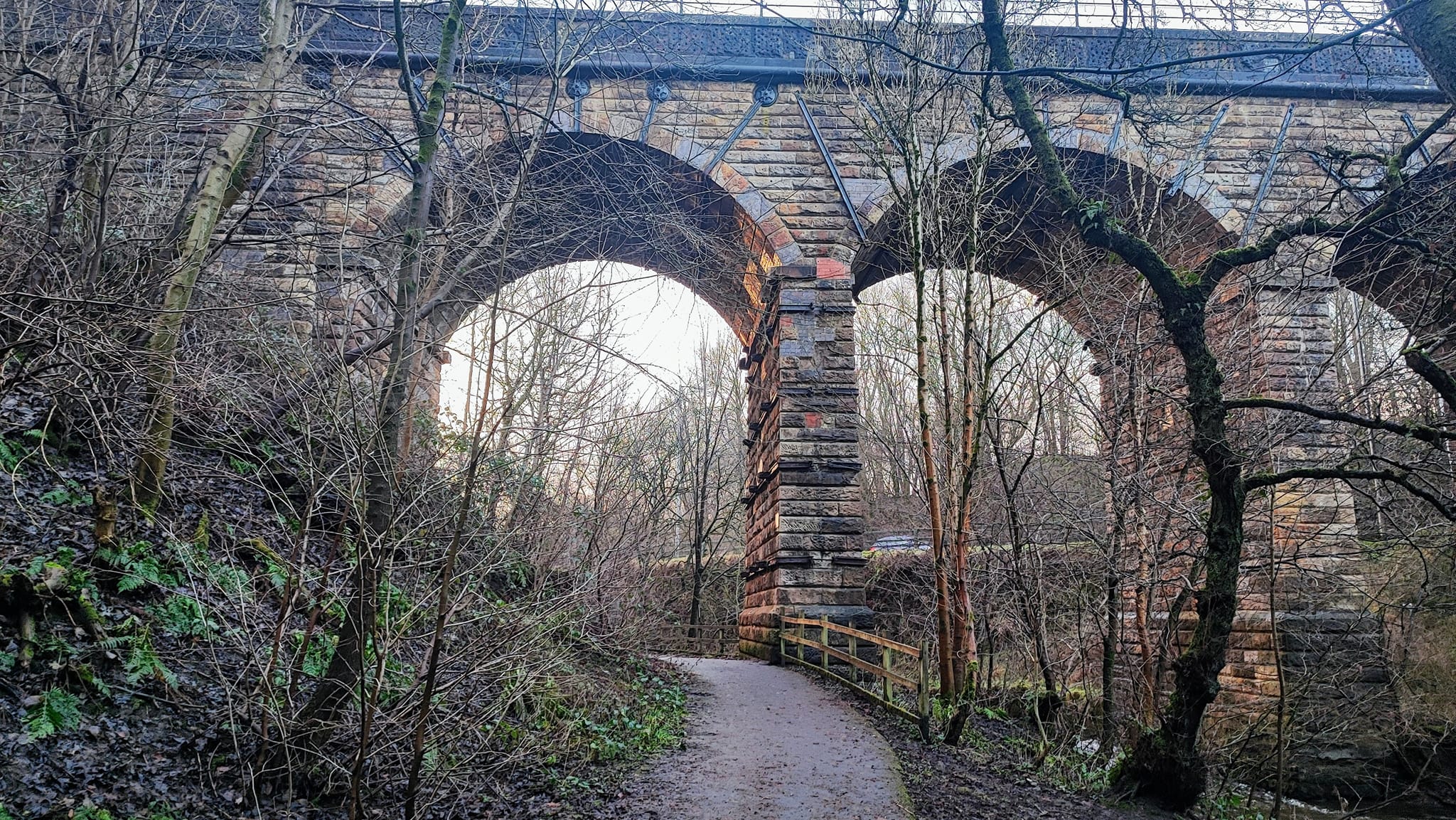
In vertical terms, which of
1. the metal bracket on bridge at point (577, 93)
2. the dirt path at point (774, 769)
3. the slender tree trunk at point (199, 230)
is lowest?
the dirt path at point (774, 769)

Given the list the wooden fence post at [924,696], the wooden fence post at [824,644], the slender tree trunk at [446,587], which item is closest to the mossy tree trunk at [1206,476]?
the wooden fence post at [924,696]

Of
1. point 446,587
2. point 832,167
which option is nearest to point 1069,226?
point 832,167

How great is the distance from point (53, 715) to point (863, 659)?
22.9 ft

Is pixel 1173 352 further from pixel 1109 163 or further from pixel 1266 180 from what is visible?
pixel 1266 180

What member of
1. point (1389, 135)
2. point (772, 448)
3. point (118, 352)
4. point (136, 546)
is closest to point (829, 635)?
point (772, 448)

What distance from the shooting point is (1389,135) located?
1068 cm

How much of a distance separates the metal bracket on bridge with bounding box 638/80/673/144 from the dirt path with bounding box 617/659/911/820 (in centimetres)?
689

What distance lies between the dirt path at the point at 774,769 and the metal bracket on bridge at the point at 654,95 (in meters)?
6.89

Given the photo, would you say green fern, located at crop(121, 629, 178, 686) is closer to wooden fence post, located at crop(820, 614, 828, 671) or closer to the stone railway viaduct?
the stone railway viaduct

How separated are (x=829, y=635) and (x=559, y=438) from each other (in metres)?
5.87

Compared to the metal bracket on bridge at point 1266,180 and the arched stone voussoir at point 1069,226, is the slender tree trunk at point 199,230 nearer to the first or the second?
the arched stone voussoir at point 1069,226

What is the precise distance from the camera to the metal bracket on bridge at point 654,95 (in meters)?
10.4

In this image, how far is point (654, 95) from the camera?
10.5m

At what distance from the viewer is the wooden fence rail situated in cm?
654
